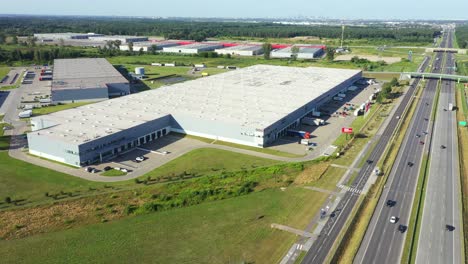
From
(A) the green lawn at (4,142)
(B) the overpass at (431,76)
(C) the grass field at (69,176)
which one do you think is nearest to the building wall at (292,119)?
(C) the grass field at (69,176)

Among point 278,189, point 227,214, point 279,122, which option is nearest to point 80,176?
point 227,214

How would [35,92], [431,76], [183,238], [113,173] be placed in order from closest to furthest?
1. [183,238]
2. [113,173]
3. [35,92]
4. [431,76]

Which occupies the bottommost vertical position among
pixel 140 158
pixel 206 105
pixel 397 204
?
pixel 397 204

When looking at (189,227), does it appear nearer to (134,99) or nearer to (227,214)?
(227,214)

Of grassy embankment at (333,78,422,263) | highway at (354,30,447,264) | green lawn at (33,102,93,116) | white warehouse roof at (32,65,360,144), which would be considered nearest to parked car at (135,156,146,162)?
white warehouse roof at (32,65,360,144)

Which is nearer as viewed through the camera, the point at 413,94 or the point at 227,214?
the point at 227,214

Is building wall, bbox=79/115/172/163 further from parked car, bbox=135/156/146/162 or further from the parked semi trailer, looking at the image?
the parked semi trailer

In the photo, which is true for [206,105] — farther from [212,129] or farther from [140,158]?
[140,158]

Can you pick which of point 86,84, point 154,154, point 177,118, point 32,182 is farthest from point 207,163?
point 86,84
